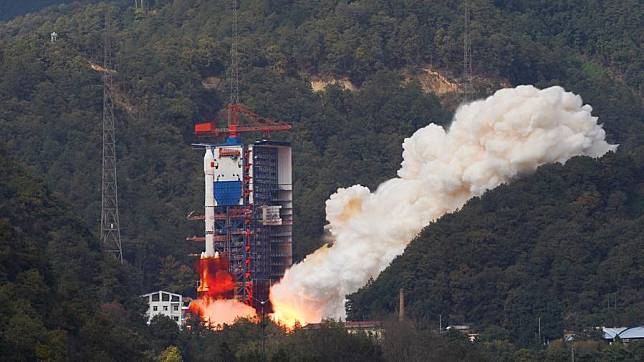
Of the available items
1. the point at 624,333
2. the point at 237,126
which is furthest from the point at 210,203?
the point at 624,333

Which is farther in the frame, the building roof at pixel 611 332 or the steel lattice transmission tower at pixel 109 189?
the steel lattice transmission tower at pixel 109 189

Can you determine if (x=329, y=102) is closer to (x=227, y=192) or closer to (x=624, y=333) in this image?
(x=227, y=192)

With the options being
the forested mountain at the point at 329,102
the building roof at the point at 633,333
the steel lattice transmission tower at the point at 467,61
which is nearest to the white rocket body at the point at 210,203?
the forested mountain at the point at 329,102

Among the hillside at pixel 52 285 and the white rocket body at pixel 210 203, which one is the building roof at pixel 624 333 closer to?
the hillside at pixel 52 285

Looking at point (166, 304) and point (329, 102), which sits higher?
point (329, 102)

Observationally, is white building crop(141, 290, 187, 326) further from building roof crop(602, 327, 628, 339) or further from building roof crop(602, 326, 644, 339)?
building roof crop(602, 326, 644, 339)
